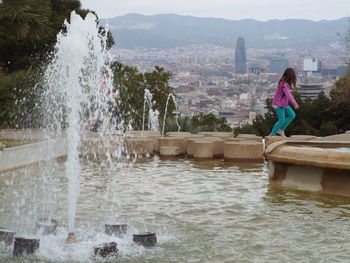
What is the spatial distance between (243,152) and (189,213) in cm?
514

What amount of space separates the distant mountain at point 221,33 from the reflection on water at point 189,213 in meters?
105

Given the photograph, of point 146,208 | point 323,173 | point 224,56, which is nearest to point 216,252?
point 146,208

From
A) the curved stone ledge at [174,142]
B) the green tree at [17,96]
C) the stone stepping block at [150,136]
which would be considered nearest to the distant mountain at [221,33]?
the green tree at [17,96]

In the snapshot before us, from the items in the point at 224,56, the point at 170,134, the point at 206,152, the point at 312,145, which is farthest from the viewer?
the point at 224,56

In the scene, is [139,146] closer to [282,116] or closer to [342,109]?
[282,116]

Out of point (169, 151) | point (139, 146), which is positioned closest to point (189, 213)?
point (169, 151)

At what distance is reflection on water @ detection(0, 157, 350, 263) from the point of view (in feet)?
23.2

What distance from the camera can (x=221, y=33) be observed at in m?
180

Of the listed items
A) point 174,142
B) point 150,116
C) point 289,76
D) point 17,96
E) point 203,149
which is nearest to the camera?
point 289,76

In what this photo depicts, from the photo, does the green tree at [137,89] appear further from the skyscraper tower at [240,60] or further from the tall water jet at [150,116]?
the skyscraper tower at [240,60]

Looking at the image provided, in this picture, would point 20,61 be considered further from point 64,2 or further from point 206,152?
point 206,152

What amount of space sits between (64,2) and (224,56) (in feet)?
388

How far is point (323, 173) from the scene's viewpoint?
1045cm

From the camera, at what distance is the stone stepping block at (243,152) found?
14.0 m
